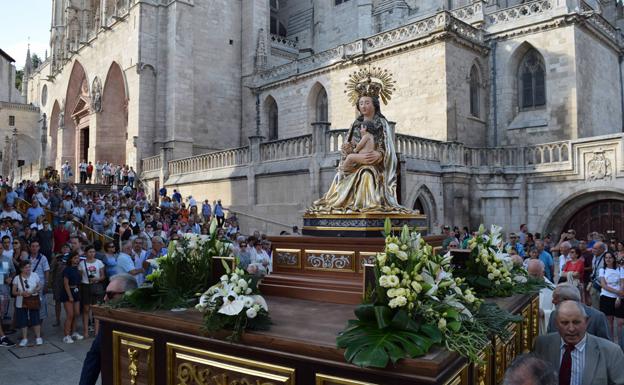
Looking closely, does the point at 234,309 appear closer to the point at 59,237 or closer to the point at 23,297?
the point at 23,297

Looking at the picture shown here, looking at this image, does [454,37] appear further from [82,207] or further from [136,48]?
[136,48]

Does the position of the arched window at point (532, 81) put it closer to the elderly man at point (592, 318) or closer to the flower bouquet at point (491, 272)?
the flower bouquet at point (491, 272)

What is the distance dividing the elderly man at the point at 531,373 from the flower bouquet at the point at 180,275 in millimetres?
2808

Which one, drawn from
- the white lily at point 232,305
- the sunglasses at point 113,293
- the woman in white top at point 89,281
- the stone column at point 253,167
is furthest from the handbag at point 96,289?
the stone column at point 253,167

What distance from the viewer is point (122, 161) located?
105 feet

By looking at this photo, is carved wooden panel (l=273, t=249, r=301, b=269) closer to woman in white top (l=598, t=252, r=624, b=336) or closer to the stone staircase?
woman in white top (l=598, t=252, r=624, b=336)

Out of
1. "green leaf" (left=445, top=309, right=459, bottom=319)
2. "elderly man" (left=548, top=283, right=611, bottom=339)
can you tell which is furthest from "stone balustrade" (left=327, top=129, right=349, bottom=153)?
"green leaf" (left=445, top=309, right=459, bottom=319)

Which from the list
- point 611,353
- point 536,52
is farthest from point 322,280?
point 536,52

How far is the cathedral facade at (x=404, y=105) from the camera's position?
57.1ft

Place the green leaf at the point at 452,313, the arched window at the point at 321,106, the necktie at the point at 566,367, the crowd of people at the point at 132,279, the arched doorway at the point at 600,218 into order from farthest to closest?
the arched window at the point at 321,106
the arched doorway at the point at 600,218
the crowd of people at the point at 132,279
the necktie at the point at 566,367
the green leaf at the point at 452,313

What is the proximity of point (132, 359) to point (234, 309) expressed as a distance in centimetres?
146

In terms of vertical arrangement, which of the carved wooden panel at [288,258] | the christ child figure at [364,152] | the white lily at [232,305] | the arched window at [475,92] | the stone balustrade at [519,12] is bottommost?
the white lily at [232,305]

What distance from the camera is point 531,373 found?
2463 mm

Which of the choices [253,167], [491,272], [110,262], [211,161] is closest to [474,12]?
[253,167]
